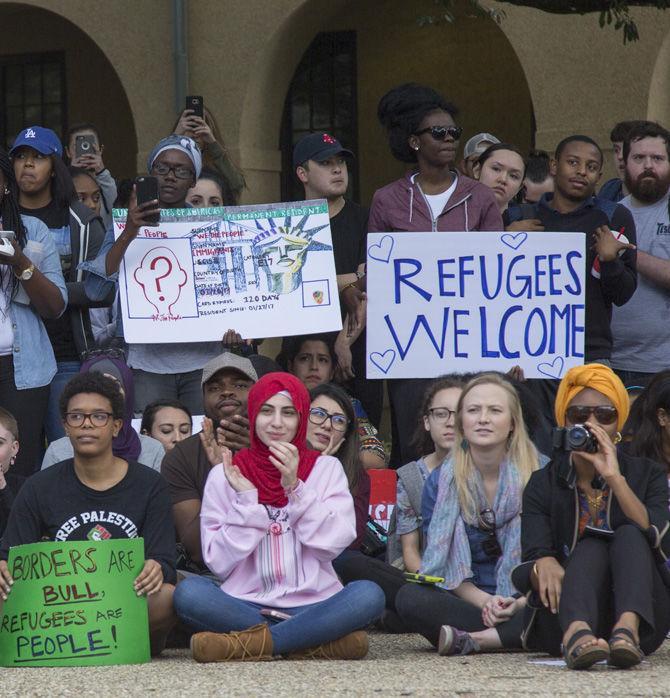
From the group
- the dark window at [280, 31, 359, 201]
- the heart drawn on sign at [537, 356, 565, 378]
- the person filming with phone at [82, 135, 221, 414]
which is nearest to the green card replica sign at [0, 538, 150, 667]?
the person filming with phone at [82, 135, 221, 414]

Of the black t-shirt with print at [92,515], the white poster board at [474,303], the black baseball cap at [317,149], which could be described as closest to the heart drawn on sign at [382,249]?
the white poster board at [474,303]

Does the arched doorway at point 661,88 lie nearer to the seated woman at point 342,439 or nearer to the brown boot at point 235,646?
the seated woman at point 342,439

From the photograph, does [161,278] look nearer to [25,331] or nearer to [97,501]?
[25,331]

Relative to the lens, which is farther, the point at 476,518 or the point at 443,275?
the point at 443,275

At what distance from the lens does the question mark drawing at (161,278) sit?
27.3ft

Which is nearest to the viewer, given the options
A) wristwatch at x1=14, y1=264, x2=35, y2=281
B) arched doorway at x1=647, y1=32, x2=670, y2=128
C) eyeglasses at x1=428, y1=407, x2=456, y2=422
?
eyeglasses at x1=428, y1=407, x2=456, y2=422

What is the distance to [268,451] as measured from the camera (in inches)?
256

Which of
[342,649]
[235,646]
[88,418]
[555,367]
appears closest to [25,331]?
[88,418]

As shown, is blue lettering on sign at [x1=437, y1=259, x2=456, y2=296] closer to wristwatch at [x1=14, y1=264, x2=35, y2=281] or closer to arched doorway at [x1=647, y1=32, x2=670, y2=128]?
wristwatch at [x1=14, y1=264, x2=35, y2=281]

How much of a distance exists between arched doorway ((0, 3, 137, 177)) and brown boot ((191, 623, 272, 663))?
30.9 ft

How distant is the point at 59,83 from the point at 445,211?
8.20m

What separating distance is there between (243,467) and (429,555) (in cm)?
83

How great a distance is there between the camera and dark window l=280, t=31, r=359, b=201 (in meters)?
14.5

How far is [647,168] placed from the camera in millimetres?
8250
